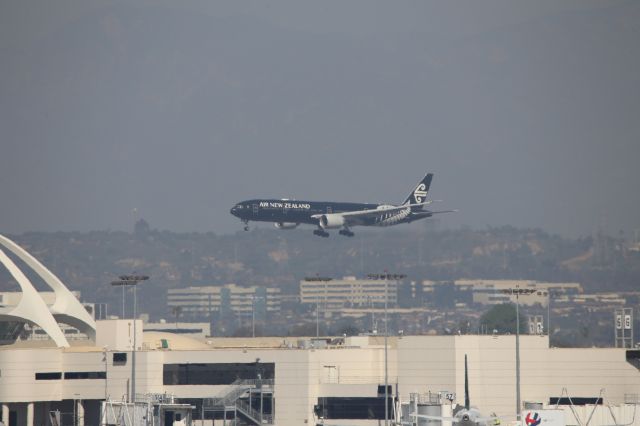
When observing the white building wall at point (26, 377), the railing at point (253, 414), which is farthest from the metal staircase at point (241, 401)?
the white building wall at point (26, 377)

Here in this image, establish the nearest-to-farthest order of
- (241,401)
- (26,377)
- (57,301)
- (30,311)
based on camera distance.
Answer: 1. (26,377)
2. (241,401)
3. (30,311)
4. (57,301)

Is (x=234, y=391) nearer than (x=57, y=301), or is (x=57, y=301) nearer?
(x=234, y=391)

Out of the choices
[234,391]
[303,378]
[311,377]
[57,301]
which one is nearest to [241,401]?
[234,391]

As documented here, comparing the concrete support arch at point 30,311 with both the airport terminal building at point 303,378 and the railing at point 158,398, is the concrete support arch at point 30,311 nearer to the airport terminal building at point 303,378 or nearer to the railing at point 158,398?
the airport terminal building at point 303,378

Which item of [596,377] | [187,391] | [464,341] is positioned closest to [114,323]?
[187,391]

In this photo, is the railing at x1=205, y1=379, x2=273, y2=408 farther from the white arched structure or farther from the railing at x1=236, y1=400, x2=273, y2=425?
the white arched structure

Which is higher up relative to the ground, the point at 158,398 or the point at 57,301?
the point at 57,301

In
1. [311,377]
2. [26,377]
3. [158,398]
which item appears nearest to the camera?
[158,398]

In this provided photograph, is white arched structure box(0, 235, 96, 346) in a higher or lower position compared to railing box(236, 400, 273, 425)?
higher

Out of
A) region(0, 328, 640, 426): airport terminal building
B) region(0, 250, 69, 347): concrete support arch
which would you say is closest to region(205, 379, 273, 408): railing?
region(0, 328, 640, 426): airport terminal building

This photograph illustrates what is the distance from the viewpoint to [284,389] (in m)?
129

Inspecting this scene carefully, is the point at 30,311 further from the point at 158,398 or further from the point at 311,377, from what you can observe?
the point at 311,377

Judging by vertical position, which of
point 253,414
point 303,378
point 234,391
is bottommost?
point 253,414

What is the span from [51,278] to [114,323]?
12478 mm
